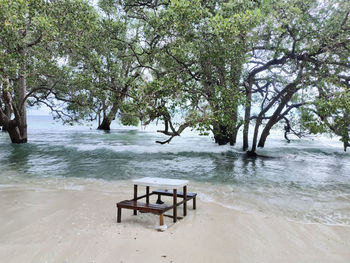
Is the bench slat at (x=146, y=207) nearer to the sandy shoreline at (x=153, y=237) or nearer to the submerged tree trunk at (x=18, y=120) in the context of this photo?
the sandy shoreline at (x=153, y=237)

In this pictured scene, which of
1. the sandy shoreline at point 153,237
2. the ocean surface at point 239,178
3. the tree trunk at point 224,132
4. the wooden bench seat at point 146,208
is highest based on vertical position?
the tree trunk at point 224,132

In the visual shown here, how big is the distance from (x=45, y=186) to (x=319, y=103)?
8372mm

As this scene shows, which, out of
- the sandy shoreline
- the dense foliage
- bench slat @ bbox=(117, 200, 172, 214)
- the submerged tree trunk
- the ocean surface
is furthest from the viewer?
the submerged tree trunk

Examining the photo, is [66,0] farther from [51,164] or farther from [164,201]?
[164,201]

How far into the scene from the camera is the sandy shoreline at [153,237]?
3705 mm

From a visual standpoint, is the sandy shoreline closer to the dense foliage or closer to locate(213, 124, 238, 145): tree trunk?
the dense foliage

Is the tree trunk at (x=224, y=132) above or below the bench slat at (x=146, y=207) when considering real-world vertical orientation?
above

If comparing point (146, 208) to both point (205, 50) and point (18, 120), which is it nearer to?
point (205, 50)

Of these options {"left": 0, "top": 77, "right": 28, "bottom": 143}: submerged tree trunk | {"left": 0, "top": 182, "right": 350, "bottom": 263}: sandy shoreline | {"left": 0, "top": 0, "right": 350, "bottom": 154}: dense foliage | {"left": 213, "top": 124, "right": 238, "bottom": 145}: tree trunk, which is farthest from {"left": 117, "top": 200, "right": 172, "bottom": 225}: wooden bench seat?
{"left": 0, "top": 77, "right": 28, "bottom": 143}: submerged tree trunk

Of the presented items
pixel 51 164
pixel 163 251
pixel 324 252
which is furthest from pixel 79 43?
pixel 324 252

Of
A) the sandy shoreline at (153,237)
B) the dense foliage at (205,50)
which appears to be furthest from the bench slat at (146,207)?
the dense foliage at (205,50)

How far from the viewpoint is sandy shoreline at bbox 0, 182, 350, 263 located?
146 inches

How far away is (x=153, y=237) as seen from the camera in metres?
4.23

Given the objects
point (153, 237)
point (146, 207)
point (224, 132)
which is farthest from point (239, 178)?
point (224, 132)
